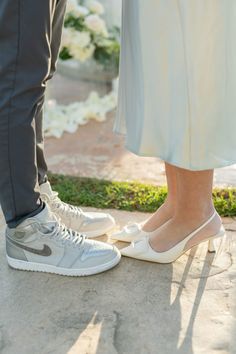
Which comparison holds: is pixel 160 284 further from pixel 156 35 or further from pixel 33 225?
pixel 156 35

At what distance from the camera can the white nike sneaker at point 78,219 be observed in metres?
1.82

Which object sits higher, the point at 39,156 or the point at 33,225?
the point at 39,156

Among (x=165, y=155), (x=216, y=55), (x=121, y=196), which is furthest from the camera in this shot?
(x=121, y=196)

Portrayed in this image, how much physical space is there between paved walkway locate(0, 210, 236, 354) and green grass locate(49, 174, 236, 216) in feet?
1.04

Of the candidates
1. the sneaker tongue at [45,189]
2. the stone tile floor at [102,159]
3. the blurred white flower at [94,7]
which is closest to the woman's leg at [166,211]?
the sneaker tongue at [45,189]

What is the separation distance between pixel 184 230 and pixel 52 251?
0.36 metres

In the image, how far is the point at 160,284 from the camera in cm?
157

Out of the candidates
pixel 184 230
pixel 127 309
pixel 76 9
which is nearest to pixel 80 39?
pixel 76 9

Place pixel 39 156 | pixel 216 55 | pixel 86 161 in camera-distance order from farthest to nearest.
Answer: pixel 86 161, pixel 39 156, pixel 216 55

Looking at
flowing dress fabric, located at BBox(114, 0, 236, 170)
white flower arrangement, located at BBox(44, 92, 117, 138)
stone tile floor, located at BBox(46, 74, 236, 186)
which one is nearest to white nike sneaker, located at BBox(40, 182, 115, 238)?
flowing dress fabric, located at BBox(114, 0, 236, 170)

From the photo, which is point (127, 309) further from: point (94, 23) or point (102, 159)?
point (94, 23)

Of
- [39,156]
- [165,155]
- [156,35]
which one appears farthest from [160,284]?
[156,35]

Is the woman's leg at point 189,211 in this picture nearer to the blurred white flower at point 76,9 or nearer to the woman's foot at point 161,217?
the woman's foot at point 161,217

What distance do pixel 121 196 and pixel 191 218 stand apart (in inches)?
18.3
